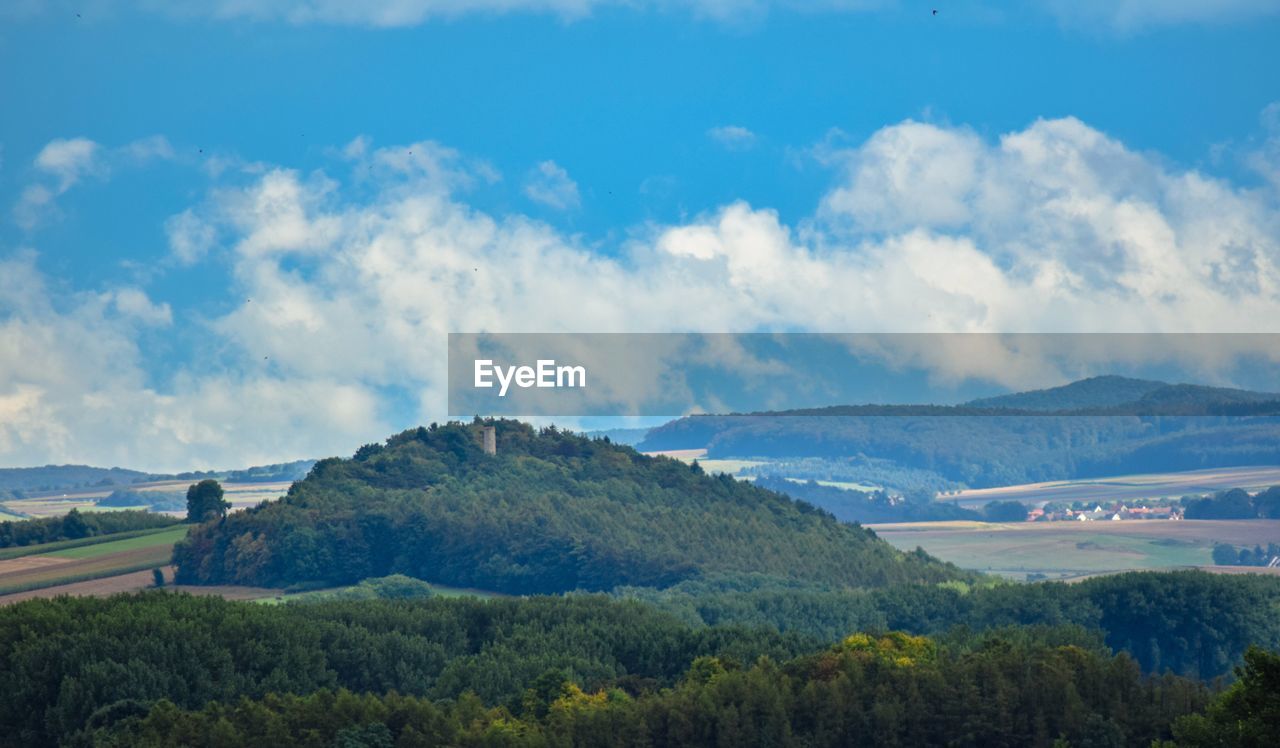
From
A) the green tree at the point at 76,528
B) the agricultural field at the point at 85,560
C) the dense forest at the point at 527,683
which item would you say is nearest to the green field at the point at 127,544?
the agricultural field at the point at 85,560

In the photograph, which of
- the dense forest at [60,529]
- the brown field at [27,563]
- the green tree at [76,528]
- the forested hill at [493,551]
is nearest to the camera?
the brown field at [27,563]

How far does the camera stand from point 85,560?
6718 inches

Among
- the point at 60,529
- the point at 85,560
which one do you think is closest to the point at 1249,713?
the point at 85,560

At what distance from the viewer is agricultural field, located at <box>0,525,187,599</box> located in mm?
159125

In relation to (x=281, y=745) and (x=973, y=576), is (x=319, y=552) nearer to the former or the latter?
(x=973, y=576)

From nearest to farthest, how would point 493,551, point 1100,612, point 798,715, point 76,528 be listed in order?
point 798,715 → point 1100,612 → point 493,551 → point 76,528

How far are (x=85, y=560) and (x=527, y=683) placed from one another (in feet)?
273

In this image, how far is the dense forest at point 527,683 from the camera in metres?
80.1

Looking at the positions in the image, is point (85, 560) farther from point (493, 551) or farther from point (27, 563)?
point (493, 551)

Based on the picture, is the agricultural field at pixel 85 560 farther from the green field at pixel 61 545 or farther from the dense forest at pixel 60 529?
the dense forest at pixel 60 529

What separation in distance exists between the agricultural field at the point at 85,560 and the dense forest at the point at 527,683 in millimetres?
Result: 49431

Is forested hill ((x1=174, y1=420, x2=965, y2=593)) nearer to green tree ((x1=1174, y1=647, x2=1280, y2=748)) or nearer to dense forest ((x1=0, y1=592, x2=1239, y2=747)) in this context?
dense forest ((x1=0, y1=592, x2=1239, y2=747))

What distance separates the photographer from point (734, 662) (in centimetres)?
9412

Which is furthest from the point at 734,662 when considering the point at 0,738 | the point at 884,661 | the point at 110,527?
the point at 110,527
